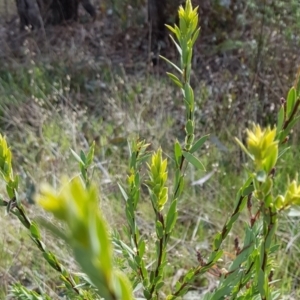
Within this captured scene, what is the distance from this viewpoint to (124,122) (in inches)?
111

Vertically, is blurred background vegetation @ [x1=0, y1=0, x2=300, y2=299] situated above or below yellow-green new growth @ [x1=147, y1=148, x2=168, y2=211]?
below

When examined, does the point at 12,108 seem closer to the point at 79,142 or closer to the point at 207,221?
the point at 79,142

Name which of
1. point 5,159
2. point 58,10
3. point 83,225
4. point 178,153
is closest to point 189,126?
point 178,153

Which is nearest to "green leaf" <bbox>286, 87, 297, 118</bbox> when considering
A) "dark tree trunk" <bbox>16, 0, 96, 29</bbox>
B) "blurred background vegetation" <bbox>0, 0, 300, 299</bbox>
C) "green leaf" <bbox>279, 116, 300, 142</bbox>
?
"green leaf" <bbox>279, 116, 300, 142</bbox>

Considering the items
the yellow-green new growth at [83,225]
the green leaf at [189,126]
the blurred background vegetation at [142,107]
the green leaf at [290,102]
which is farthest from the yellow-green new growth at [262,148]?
the blurred background vegetation at [142,107]

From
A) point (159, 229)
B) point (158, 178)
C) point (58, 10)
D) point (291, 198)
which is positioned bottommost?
point (58, 10)

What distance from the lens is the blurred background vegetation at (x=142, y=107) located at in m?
1.96

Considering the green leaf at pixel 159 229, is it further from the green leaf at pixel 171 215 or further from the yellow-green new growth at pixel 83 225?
the yellow-green new growth at pixel 83 225

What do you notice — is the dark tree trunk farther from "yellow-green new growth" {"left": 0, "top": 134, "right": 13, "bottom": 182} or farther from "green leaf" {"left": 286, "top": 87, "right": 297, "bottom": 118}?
"green leaf" {"left": 286, "top": 87, "right": 297, "bottom": 118}

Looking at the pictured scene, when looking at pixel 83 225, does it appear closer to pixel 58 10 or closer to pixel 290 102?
pixel 290 102

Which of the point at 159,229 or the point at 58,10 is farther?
the point at 58,10

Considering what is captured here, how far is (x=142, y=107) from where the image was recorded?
2920 millimetres

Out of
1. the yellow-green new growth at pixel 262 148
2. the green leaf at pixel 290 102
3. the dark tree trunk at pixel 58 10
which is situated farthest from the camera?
the dark tree trunk at pixel 58 10

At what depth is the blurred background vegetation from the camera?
1960 millimetres
